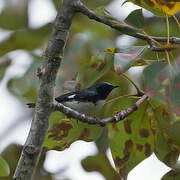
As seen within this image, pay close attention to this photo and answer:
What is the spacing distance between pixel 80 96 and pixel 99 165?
84 centimetres

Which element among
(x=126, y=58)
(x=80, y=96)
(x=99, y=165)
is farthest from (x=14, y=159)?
(x=126, y=58)

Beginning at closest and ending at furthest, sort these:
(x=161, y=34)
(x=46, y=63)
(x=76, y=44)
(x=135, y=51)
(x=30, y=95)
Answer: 1. (x=46, y=63)
2. (x=135, y=51)
3. (x=161, y=34)
4. (x=76, y=44)
5. (x=30, y=95)

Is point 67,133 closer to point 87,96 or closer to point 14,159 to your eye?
point 14,159

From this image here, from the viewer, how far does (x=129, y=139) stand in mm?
2381

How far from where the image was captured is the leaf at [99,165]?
278 cm

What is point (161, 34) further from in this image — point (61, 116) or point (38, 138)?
point (38, 138)

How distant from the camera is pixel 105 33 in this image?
10.3ft

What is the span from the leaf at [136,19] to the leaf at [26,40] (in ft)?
4.50

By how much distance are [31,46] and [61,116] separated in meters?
0.92

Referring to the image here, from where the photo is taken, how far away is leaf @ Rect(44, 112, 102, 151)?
2.32 meters

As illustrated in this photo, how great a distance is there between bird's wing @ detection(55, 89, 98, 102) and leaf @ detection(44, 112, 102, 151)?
101 cm

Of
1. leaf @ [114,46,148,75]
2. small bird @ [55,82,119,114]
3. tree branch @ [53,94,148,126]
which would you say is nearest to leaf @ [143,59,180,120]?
leaf @ [114,46,148,75]

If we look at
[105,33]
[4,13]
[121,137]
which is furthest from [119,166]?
[4,13]

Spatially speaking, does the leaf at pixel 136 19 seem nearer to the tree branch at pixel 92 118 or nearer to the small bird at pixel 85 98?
the tree branch at pixel 92 118
